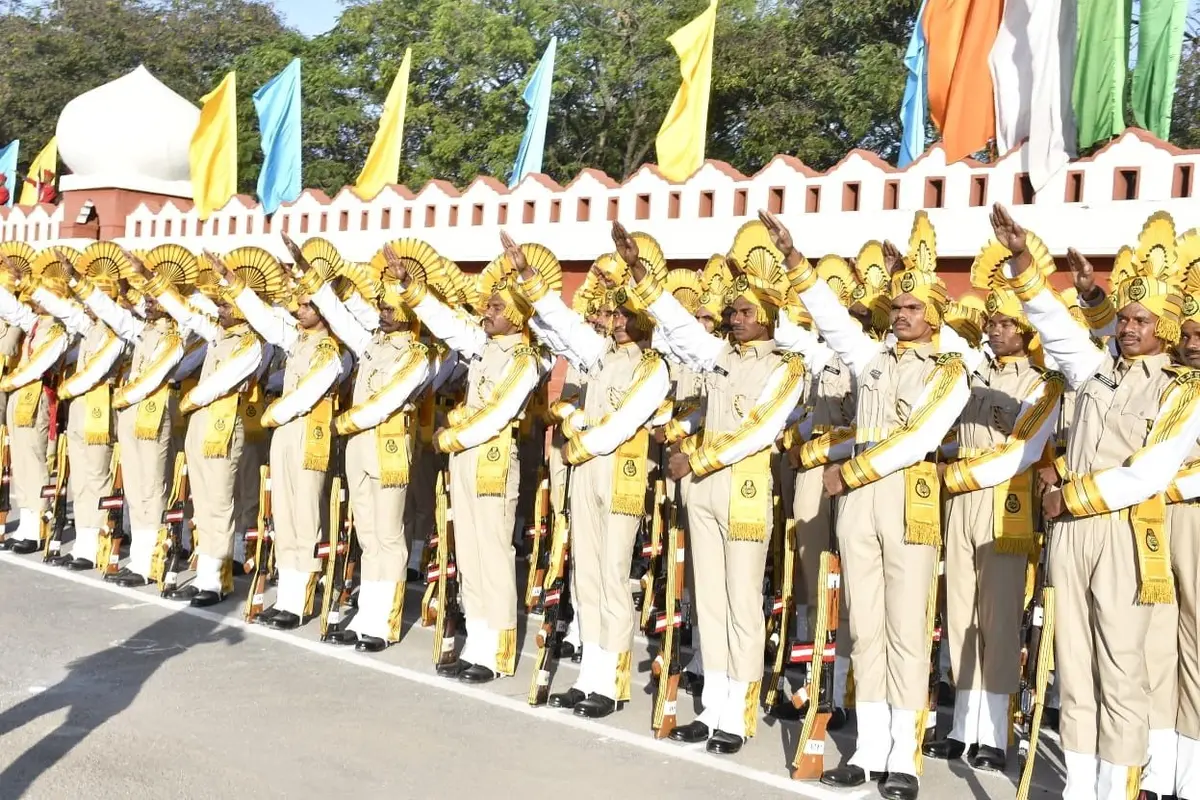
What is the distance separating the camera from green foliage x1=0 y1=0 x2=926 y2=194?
22766mm

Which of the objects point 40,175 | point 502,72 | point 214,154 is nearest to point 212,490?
point 214,154

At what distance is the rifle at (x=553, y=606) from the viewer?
24.3 ft

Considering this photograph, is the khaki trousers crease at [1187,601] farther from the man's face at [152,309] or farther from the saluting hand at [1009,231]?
the man's face at [152,309]

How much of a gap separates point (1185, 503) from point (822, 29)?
719 inches

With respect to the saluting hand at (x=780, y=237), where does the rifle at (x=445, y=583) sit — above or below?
below

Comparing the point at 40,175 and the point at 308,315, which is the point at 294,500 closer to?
the point at 308,315

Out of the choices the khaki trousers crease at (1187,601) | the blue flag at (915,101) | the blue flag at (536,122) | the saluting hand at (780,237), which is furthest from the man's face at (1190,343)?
the blue flag at (536,122)

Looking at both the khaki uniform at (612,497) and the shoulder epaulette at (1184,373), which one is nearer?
the shoulder epaulette at (1184,373)

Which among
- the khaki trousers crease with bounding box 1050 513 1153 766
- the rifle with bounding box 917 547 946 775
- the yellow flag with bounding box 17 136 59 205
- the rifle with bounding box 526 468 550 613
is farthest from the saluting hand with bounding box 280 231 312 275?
the yellow flag with bounding box 17 136 59 205

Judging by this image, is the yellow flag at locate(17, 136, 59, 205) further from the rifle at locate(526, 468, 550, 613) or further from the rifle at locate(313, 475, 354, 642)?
the rifle at locate(526, 468, 550, 613)

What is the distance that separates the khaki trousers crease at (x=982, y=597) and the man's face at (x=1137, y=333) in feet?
3.46

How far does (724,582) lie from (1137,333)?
7.09 feet

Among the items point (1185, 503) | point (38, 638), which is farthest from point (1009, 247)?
point (38, 638)

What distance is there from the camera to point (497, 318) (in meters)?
7.95
